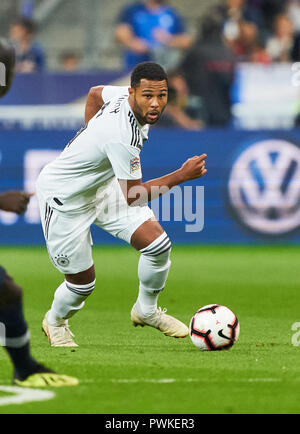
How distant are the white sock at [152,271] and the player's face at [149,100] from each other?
0.92 meters

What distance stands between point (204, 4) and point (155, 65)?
13.9 m

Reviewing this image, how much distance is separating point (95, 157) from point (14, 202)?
2204 mm

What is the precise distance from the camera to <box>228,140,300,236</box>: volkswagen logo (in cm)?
1557

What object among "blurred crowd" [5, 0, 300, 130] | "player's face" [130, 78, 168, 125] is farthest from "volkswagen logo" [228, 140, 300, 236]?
"player's face" [130, 78, 168, 125]

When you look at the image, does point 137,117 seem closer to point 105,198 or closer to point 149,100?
point 149,100

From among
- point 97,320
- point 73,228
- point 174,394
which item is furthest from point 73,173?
point 174,394

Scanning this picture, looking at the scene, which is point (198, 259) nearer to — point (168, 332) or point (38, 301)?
point (38, 301)

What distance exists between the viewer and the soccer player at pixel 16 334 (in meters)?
5.98

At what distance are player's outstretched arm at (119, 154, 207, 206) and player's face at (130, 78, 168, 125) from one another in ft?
1.53

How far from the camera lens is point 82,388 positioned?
6047mm

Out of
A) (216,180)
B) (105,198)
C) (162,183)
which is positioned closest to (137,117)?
(162,183)

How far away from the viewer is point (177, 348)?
309 inches

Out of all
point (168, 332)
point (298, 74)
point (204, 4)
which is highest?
point (204, 4)
